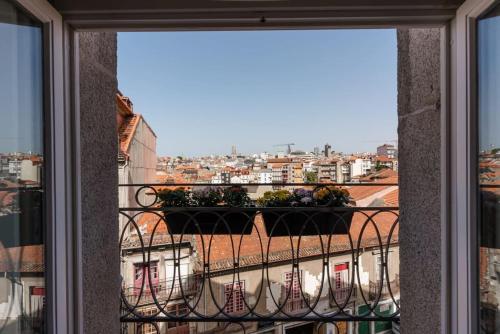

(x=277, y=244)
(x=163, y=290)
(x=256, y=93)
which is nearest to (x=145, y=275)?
(x=163, y=290)

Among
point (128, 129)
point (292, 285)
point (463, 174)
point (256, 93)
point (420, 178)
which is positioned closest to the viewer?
point (463, 174)

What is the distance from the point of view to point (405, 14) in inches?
31.8

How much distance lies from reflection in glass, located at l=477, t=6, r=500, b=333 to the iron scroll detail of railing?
0.61m

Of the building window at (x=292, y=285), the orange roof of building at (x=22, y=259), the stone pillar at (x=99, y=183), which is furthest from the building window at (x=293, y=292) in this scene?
the orange roof of building at (x=22, y=259)

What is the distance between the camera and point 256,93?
326 cm

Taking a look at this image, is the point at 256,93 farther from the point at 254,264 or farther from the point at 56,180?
the point at 56,180

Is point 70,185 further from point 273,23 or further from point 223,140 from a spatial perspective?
point 223,140

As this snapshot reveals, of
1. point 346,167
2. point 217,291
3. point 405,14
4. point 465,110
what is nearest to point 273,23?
point 405,14

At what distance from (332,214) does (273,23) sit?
92cm

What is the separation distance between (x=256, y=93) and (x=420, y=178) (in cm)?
250

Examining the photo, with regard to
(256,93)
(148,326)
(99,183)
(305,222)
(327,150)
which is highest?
(256,93)

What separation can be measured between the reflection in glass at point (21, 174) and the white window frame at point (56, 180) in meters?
0.02

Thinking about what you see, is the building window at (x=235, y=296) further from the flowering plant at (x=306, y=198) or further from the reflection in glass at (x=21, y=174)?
the reflection in glass at (x=21, y=174)

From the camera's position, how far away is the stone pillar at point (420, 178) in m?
0.92
